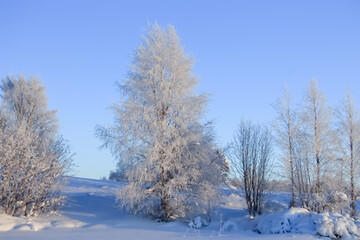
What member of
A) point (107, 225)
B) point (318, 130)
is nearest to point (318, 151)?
point (318, 130)

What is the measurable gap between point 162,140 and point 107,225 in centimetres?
422

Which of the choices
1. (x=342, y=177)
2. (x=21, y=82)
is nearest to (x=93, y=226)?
(x=342, y=177)

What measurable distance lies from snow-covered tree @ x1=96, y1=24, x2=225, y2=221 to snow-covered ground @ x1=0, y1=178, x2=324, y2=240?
107cm

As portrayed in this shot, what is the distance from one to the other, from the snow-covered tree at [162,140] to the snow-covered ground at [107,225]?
1072mm

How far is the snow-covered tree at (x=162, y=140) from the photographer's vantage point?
13273 millimetres

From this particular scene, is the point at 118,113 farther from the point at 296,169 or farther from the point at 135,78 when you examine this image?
the point at 296,169

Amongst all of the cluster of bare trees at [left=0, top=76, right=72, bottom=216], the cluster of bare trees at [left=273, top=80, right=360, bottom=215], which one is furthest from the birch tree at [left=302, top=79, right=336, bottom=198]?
the cluster of bare trees at [left=0, top=76, right=72, bottom=216]

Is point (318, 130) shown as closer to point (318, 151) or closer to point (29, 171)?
point (318, 151)

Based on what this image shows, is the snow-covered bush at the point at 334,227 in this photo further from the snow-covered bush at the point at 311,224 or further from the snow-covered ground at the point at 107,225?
the snow-covered ground at the point at 107,225

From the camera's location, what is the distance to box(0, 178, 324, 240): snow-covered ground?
8.90 metres

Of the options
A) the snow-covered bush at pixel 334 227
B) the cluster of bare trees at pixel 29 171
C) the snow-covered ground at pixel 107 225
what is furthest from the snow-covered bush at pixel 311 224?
the cluster of bare trees at pixel 29 171

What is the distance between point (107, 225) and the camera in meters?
12.1

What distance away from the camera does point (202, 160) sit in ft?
45.5

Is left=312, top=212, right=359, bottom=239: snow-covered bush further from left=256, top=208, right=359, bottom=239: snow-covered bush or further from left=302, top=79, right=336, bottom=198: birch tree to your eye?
left=302, top=79, right=336, bottom=198: birch tree
